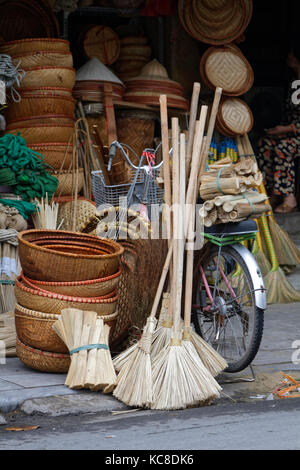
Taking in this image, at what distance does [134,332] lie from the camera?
4.75 metres

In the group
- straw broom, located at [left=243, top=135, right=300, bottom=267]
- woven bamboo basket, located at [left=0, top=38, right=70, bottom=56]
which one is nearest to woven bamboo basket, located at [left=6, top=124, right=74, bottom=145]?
woven bamboo basket, located at [left=0, top=38, right=70, bottom=56]

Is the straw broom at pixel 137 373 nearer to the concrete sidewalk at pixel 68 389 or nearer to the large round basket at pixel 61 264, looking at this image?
the concrete sidewalk at pixel 68 389

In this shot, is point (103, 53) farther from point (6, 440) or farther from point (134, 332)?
point (6, 440)

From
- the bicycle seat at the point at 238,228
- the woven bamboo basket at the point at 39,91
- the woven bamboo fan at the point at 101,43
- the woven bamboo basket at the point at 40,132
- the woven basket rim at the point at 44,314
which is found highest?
the woven bamboo fan at the point at 101,43

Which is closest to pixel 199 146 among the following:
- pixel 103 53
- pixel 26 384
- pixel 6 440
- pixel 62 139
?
pixel 26 384

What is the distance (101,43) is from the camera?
7.71 metres

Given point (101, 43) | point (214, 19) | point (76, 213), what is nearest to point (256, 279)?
point (76, 213)

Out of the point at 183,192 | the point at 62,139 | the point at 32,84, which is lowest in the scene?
the point at 183,192

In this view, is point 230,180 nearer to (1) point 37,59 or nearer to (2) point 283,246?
(1) point 37,59

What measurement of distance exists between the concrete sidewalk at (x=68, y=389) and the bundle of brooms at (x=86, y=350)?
78 mm

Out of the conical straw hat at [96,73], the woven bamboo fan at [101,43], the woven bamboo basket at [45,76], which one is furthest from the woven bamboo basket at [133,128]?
the woven bamboo basket at [45,76]

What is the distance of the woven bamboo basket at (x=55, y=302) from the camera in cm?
440

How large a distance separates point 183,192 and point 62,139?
268 centimetres

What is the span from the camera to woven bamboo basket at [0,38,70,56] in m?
6.72
